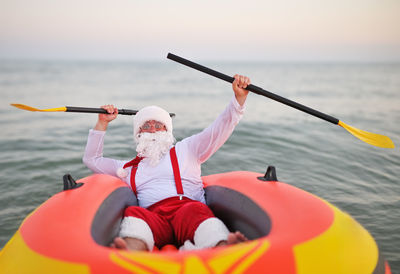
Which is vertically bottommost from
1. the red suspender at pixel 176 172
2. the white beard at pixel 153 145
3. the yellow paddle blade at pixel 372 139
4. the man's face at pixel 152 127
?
the red suspender at pixel 176 172

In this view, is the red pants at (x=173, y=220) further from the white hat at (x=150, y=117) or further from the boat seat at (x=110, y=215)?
the white hat at (x=150, y=117)

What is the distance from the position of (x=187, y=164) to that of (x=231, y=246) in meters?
1.09

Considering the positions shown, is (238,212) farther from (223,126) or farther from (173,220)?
(223,126)

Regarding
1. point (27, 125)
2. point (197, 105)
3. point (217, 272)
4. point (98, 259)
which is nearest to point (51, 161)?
point (27, 125)

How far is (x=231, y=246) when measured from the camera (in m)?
1.50

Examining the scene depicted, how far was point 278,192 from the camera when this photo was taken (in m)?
2.12

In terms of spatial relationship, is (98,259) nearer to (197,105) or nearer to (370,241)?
(370,241)

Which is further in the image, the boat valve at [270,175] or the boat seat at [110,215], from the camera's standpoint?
the boat valve at [270,175]

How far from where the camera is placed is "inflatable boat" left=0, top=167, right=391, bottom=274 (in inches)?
55.3

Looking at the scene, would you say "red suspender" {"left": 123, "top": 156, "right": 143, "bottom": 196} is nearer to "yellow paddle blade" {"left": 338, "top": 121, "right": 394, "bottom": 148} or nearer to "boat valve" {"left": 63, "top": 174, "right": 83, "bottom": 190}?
"boat valve" {"left": 63, "top": 174, "right": 83, "bottom": 190}

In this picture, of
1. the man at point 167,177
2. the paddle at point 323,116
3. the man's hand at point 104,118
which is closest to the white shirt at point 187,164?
the man at point 167,177

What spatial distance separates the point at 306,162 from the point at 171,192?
124 inches

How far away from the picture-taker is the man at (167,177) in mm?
1944

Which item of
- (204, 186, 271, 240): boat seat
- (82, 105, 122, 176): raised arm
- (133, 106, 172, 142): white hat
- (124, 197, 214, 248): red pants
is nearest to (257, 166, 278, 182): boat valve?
(204, 186, 271, 240): boat seat
